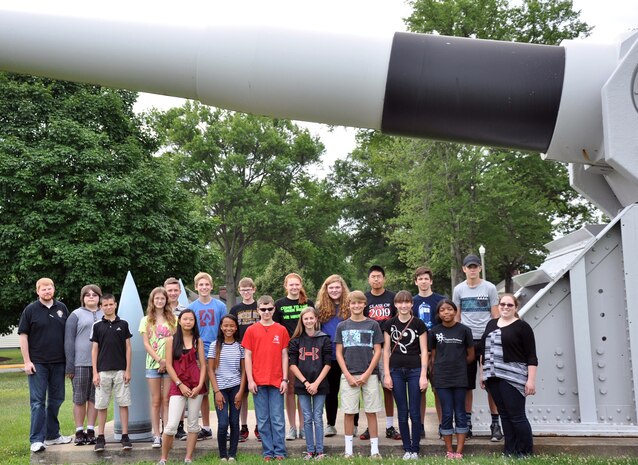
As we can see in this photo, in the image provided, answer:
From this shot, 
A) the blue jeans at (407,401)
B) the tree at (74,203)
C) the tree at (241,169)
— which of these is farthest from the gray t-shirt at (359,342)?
the tree at (241,169)

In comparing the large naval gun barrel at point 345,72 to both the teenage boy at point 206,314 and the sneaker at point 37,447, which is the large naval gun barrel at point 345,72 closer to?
the teenage boy at point 206,314

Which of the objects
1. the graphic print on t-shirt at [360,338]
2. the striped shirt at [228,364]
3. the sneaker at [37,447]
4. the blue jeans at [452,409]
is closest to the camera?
the blue jeans at [452,409]

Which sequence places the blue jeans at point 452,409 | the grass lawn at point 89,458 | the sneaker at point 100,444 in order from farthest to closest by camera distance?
the sneaker at point 100,444
the blue jeans at point 452,409
the grass lawn at point 89,458

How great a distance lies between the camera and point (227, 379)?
646cm

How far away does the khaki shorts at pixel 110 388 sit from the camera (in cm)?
678

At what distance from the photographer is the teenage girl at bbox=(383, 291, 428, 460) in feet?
20.2

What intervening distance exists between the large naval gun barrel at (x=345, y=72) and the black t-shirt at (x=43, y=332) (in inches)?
138

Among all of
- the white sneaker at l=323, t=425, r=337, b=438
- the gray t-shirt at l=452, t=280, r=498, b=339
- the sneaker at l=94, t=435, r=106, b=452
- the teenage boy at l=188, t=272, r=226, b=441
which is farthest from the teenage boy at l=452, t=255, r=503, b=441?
the sneaker at l=94, t=435, r=106, b=452

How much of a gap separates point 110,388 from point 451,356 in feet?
10.8

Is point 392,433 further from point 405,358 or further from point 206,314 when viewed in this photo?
point 206,314

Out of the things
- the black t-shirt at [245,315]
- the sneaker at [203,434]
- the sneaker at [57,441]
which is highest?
the black t-shirt at [245,315]

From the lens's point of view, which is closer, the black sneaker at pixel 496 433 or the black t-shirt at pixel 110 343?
the black sneaker at pixel 496 433

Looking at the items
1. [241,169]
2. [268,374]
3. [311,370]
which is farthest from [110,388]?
[241,169]

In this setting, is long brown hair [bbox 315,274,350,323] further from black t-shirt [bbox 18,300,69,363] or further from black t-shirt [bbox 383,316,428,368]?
black t-shirt [bbox 18,300,69,363]
